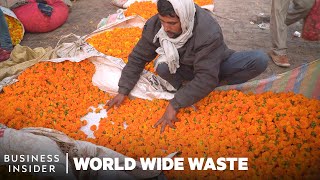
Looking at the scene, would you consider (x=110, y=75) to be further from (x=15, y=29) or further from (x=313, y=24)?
(x=313, y=24)

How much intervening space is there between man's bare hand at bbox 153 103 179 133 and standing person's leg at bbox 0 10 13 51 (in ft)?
9.68

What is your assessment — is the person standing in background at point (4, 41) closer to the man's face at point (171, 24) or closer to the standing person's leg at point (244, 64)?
the man's face at point (171, 24)

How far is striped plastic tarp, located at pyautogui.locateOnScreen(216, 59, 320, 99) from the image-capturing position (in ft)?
10.4

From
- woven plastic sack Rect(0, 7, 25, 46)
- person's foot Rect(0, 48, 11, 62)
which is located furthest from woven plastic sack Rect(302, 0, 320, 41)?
woven plastic sack Rect(0, 7, 25, 46)

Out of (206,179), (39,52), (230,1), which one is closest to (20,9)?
(39,52)

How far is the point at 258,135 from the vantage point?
8.71 feet

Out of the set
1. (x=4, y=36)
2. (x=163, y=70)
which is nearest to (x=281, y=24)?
(x=163, y=70)

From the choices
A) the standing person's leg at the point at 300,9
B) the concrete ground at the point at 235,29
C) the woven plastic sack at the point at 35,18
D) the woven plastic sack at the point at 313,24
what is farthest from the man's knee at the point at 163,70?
the woven plastic sack at the point at 35,18

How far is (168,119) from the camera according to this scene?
291 cm

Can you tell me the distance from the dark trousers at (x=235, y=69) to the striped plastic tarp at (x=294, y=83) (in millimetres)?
112

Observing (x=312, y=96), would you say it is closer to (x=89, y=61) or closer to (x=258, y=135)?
(x=258, y=135)

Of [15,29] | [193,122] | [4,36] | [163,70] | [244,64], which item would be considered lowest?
[15,29]

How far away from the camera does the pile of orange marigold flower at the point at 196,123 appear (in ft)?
8.16

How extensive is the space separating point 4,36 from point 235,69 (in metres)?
3.37
